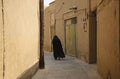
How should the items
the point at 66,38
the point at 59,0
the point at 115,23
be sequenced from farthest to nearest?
the point at 59,0 → the point at 66,38 → the point at 115,23

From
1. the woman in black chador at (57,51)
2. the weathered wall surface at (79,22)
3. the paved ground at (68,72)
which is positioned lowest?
the paved ground at (68,72)

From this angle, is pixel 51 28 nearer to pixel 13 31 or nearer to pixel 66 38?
pixel 66 38

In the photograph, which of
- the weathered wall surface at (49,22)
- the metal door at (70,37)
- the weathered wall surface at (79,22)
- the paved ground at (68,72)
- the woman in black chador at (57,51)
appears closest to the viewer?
the paved ground at (68,72)

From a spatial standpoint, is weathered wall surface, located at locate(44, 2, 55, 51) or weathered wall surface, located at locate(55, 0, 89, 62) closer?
weathered wall surface, located at locate(55, 0, 89, 62)

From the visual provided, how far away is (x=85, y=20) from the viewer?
1407cm

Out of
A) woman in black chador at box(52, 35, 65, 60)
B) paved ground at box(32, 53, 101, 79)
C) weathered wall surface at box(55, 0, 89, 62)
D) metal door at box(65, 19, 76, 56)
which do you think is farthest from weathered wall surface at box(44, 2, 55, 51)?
paved ground at box(32, 53, 101, 79)

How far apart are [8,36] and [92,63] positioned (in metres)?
8.66

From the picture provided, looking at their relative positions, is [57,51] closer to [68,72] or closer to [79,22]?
[79,22]

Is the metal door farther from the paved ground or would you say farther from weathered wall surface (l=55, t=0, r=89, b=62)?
the paved ground

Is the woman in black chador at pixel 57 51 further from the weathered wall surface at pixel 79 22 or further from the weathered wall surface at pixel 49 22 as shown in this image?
the weathered wall surface at pixel 49 22

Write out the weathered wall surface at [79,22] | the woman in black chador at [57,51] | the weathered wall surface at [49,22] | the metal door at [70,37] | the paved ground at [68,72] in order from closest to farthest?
1. the paved ground at [68,72]
2. the weathered wall surface at [79,22]
3. the woman in black chador at [57,51]
4. the metal door at [70,37]
5. the weathered wall surface at [49,22]

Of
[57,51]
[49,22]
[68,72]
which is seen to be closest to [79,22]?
→ [57,51]

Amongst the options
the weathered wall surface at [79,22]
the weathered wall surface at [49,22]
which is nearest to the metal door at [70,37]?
the weathered wall surface at [79,22]

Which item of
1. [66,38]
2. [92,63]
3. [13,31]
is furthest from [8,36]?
[66,38]
